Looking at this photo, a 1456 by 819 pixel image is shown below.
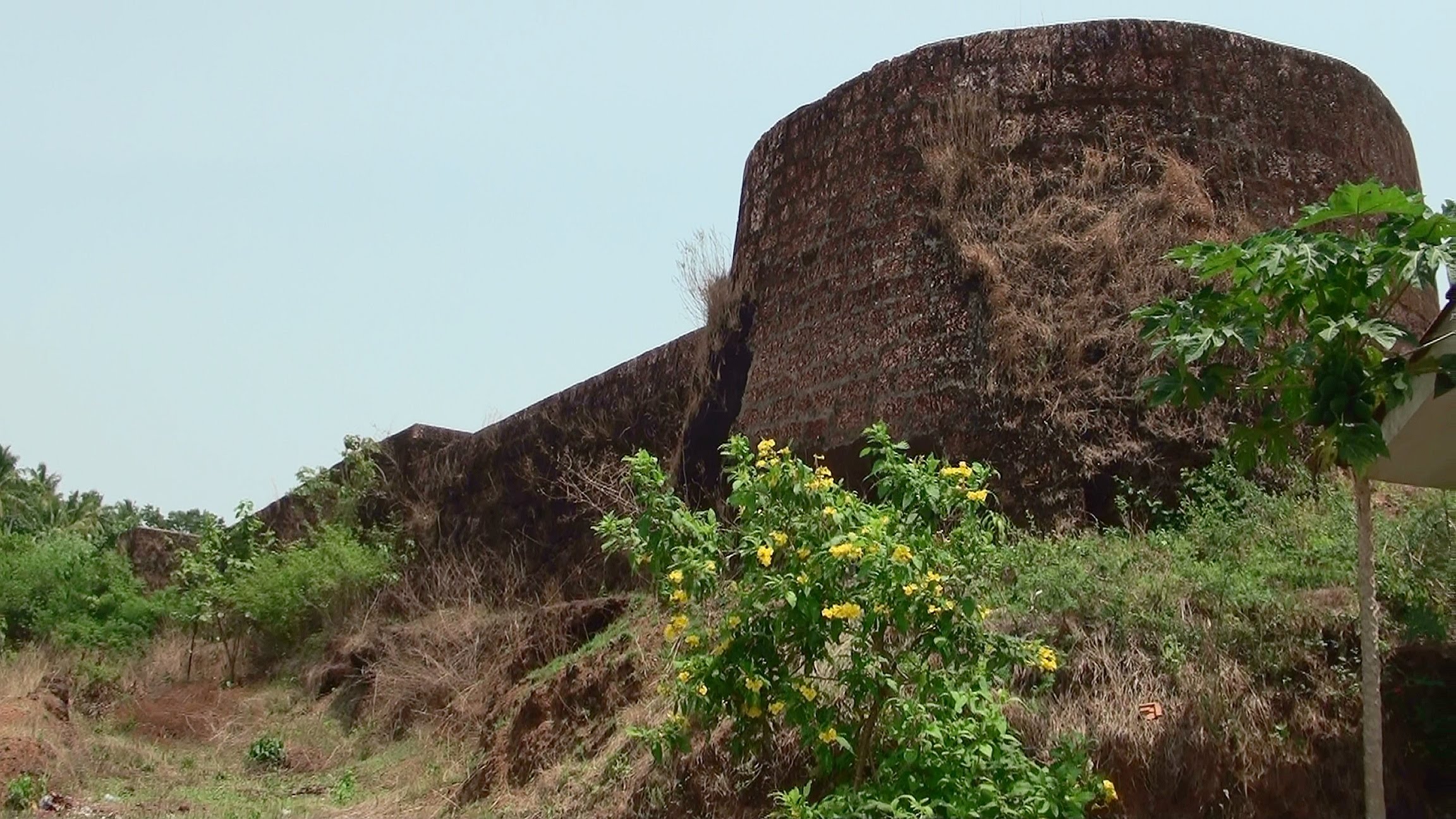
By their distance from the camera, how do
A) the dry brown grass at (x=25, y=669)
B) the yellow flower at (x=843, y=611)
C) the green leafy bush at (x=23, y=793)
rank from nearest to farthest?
the yellow flower at (x=843, y=611) < the green leafy bush at (x=23, y=793) < the dry brown grass at (x=25, y=669)

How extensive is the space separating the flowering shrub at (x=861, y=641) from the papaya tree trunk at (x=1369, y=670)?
915mm

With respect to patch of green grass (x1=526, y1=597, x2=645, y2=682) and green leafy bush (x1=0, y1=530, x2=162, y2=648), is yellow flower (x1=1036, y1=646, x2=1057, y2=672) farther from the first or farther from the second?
green leafy bush (x1=0, y1=530, x2=162, y2=648)

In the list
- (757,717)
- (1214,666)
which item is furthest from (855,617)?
(1214,666)

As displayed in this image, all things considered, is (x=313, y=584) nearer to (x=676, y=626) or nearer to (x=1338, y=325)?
(x=676, y=626)

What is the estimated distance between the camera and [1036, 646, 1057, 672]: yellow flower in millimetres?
5676

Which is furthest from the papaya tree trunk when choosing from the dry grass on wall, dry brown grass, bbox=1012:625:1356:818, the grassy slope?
the dry grass on wall

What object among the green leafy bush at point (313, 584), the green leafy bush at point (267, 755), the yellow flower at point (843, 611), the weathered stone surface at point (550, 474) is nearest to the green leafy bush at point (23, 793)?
the green leafy bush at point (267, 755)

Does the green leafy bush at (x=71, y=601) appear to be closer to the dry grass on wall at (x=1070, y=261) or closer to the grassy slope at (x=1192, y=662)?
the grassy slope at (x=1192, y=662)

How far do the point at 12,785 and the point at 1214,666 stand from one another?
281 inches

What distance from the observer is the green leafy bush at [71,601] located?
604 inches

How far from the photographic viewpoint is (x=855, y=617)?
222 inches

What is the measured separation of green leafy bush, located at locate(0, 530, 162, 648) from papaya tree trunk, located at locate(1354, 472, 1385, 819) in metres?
13.0

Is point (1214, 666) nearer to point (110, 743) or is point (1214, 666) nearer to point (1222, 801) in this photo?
point (1222, 801)

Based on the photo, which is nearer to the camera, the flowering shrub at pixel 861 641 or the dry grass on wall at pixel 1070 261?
the flowering shrub at pixel 861 641
